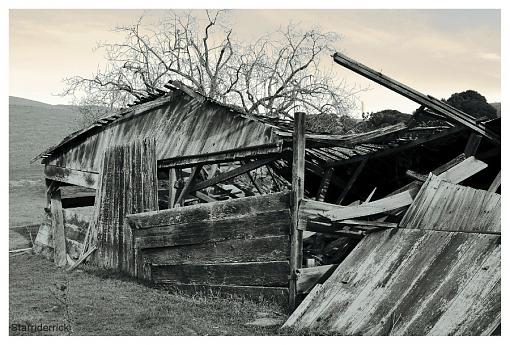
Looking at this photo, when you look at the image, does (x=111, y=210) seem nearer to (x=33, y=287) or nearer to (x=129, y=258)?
(x=129, y=258)

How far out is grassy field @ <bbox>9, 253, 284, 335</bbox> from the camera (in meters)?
7.99

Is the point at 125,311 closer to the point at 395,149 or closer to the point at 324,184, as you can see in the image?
the point at 324,184

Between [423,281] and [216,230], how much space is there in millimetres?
3975

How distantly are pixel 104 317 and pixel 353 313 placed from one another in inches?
154

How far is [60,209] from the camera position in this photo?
1558 centimetres

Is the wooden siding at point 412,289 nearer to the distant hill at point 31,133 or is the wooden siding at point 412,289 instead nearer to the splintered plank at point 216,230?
the splintered plank at point 216,230

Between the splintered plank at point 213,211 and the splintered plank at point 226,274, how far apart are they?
0.85m

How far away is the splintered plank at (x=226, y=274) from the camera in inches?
359

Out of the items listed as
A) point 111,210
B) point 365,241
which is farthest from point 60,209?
point 365,241

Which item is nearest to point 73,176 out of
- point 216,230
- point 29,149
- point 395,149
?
point 216,230

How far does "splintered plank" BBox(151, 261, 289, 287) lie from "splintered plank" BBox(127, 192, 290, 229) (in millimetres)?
854

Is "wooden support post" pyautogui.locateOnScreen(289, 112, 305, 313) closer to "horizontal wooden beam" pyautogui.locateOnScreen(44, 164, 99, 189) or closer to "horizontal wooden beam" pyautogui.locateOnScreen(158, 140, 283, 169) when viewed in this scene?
"horizontal wooden beam" pyautogui.locateOnScreen(158, 140, 283, 169)

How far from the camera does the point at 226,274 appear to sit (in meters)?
9.85
